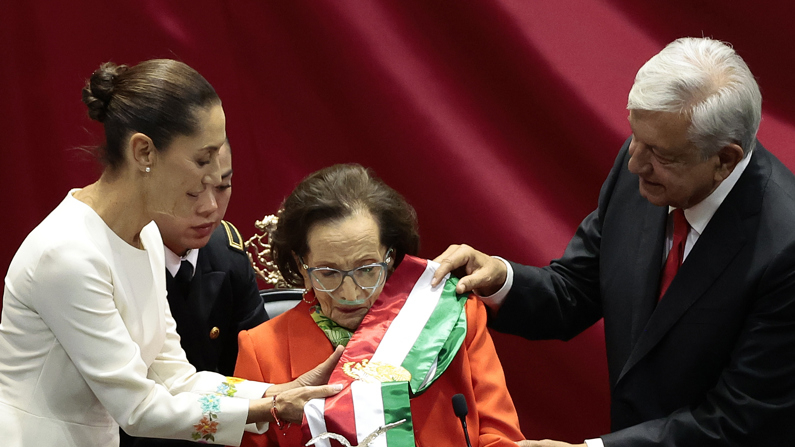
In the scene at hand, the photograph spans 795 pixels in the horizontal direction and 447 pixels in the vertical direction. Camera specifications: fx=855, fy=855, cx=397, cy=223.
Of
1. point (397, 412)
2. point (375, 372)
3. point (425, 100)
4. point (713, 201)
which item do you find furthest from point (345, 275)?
point (425, 100)

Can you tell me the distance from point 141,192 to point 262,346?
487 mm

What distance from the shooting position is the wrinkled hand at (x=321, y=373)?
188 cm

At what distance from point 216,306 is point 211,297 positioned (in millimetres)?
32

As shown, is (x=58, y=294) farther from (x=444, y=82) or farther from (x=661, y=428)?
(x=444, y=82)

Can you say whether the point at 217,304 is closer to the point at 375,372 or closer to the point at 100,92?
the point at 375,372

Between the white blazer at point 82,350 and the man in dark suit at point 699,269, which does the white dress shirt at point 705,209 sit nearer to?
the man in dark suit at point 699,269

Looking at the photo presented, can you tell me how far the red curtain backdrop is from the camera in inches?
111

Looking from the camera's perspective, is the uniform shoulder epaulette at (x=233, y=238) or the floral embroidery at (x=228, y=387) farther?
the uniform shoulder epaulette at (x=233, y=238)

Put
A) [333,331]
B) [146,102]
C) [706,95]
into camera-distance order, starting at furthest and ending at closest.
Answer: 1. [333,331]
2. [706,95]
3. [146,102]

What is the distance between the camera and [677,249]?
78.7 inches

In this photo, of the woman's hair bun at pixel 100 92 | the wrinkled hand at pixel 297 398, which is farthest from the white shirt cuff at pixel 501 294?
the woman's hair bun at pixel 100 92

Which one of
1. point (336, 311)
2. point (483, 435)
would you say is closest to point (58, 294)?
point (336, 311)

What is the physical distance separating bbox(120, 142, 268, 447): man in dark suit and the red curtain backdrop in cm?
75

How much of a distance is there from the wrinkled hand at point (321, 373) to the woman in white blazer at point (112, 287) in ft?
0.33
